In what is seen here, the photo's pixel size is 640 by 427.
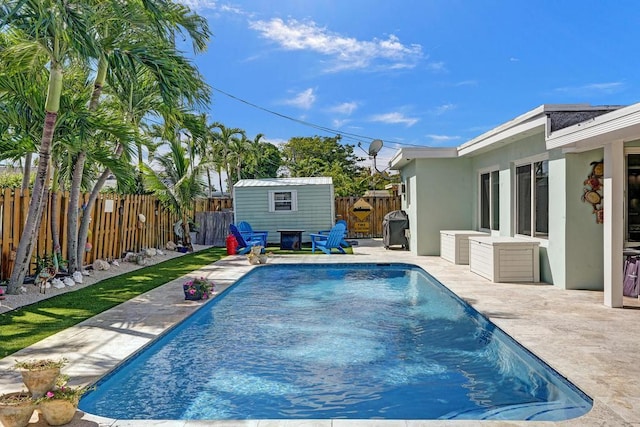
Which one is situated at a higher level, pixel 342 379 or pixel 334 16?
pixel 334 16

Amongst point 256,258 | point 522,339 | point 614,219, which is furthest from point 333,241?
point 522,339

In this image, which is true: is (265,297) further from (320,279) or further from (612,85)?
(612,85)

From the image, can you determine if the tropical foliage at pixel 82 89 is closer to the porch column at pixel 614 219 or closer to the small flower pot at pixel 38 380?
the small flower pot at pixel 38 380

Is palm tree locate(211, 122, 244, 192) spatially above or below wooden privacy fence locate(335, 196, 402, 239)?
above

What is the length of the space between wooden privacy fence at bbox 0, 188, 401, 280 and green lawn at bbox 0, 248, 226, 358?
4.29 ft

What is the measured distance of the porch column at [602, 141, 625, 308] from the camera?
231 inches

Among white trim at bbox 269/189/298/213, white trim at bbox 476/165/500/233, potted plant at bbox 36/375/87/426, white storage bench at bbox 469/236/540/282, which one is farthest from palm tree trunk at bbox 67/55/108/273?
white trim at bbox 476/165/500/233

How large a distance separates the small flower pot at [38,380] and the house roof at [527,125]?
712 cm

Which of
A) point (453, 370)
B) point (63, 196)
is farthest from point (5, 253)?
point (453, 370)

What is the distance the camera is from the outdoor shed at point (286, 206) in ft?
54.6

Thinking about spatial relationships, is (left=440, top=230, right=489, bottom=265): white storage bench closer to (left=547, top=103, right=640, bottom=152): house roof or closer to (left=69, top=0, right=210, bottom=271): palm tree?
(left=547, top=103, right=640, bottom=152): house roof

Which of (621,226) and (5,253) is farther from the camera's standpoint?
(5,253)

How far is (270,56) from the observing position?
21.0 metres

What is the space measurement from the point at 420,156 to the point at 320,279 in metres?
4.55
